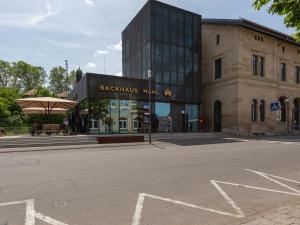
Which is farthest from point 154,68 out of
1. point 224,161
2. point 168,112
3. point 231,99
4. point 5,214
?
point 5,214

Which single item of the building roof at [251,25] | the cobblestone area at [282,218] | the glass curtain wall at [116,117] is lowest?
the cobblestone area at [282,218]

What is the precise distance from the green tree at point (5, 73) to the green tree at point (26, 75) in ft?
3.58

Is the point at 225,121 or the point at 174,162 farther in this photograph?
the point at 225,121

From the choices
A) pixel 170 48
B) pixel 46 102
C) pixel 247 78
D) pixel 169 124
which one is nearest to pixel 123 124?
pixel 169 124

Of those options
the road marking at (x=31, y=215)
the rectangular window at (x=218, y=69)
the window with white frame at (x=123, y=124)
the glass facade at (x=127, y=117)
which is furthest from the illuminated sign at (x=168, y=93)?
the road marking at (x=31, y=215)

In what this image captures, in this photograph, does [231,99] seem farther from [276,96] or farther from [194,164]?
[194,164]

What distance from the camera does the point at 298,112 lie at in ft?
123

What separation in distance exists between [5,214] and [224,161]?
337 inches

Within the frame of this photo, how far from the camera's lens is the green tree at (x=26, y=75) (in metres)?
73.4

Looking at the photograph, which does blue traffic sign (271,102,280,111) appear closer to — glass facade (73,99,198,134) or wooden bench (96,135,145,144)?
glass facade (73,99,198,134)

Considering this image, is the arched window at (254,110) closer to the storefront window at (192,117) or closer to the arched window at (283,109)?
the arched window at (283,109)

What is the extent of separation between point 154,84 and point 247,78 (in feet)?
32.4

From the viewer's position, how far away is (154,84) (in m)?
29.5

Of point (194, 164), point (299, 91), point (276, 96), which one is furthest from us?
point (299, 91)
